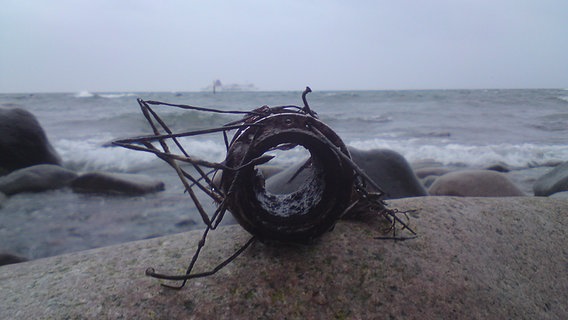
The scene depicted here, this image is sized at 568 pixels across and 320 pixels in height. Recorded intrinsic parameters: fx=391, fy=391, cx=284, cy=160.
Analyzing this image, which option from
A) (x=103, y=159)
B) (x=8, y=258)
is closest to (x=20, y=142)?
(x=103, y=159)

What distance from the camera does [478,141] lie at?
11.3m

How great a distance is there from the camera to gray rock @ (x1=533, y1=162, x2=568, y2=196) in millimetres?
4969

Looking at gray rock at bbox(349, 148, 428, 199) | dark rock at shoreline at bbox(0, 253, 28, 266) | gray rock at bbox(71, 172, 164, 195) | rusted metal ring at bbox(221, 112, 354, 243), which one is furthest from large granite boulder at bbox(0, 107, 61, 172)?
rusted metal ring at bbox(221, 112, 354, 243)

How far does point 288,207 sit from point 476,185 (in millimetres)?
4116

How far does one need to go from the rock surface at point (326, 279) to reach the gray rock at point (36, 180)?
14.8ft

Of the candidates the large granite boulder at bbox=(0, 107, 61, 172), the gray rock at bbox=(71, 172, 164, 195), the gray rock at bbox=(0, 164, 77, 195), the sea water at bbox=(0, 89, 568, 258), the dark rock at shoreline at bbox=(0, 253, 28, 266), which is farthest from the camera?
the large granite boulder at bbox=(0, 107, 61, 172)

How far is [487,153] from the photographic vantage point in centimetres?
946

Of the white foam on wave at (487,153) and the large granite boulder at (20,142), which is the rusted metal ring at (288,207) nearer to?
the large granite boulder at (20,142)

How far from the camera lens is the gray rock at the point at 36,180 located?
5.85 metres

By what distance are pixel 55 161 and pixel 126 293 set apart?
7271mm

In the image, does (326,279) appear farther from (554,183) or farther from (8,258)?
(554,183)

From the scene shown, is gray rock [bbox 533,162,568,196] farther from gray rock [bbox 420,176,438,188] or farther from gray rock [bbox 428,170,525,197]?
gray rock [bbox 420,176,438,188]

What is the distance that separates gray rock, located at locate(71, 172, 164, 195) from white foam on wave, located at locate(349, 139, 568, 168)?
6079mm

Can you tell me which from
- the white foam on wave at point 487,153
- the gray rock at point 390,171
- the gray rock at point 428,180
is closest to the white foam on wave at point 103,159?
the gray rock at point 428,180
